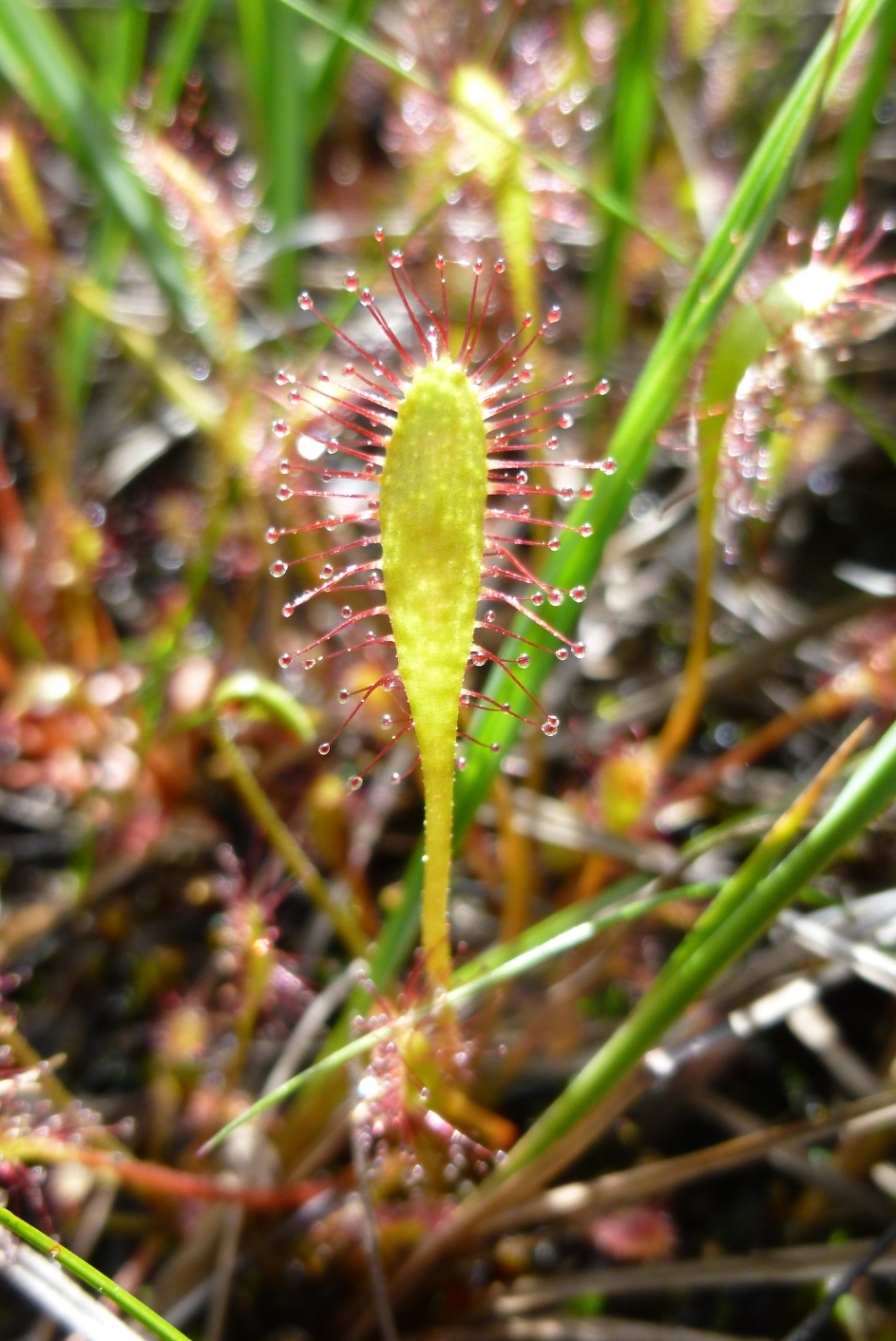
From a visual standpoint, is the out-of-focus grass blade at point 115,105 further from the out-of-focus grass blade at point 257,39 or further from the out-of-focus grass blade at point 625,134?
the out-of-focus grass blade at point 625,134

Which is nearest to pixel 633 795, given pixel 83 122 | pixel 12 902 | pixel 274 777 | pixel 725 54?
pixel 274 777

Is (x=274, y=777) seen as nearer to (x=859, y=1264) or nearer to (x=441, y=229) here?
(x=441, y=229)

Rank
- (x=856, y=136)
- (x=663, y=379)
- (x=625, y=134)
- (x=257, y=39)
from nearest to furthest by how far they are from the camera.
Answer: (x=663, y=379), (x=856, y=136), (x=625, y=134), (x=257, y=39)

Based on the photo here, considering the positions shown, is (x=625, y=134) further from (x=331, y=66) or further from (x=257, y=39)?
(x=257, y=39)

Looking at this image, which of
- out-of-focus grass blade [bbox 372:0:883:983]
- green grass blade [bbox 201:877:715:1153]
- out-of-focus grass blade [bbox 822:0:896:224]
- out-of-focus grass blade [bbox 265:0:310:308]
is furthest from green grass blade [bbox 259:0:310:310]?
green grass blade [bbox 201:877:715:1153]

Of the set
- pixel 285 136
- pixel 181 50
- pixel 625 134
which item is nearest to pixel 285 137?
pixel 285 136

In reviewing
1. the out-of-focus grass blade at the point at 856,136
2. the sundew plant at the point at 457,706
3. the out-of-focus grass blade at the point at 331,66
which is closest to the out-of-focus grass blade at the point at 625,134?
the sundew plant at the point at 457,706
